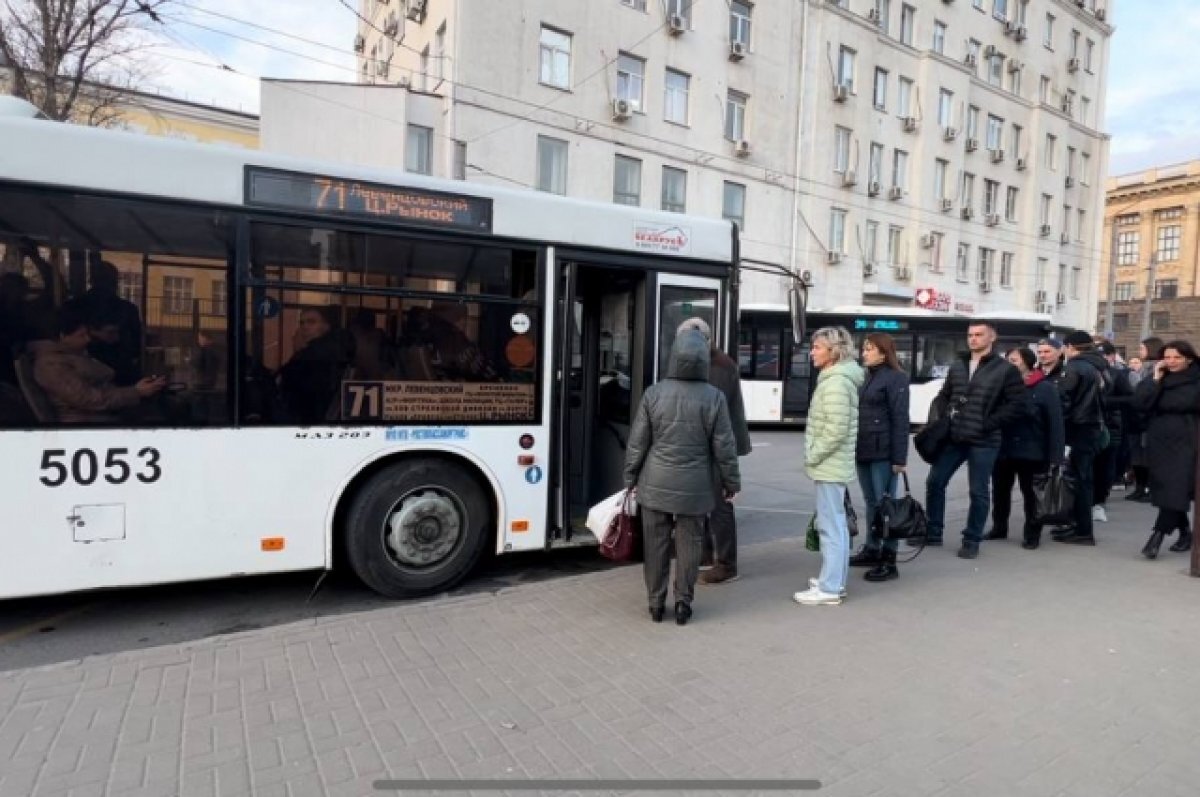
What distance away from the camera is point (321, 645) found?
14.5 ft

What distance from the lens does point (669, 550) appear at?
4.96m

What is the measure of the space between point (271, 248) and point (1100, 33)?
54380 mm

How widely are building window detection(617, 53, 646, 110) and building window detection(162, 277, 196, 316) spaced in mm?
22424

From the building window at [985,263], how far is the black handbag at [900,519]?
3719cm

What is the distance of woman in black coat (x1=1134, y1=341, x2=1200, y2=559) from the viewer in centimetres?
648

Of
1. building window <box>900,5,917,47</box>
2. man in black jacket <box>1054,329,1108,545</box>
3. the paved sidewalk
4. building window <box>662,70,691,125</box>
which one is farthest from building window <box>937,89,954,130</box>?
the paved sidewalk

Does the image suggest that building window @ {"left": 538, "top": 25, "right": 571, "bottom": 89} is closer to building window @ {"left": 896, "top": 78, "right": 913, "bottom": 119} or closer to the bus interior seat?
building window @ {"left": 896, "top": 78, "right": 913, "bottom": 119}

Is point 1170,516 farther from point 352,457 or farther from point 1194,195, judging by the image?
point 1194,195

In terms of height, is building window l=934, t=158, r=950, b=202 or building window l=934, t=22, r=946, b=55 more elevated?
building window l=934, t=22, r=946, b=55

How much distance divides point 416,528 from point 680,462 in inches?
76.3

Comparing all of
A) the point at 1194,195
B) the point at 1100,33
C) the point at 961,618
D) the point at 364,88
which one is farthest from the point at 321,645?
the point at 1194,195

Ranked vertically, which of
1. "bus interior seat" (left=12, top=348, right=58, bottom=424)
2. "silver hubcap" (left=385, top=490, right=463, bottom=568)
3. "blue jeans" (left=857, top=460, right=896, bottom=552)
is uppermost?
"bus interior seat" (left=12, top=348, right=58, bottom=424)

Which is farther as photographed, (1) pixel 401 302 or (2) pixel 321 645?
Result: (1) pixel 401 302

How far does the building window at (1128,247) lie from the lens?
66.3 meters
